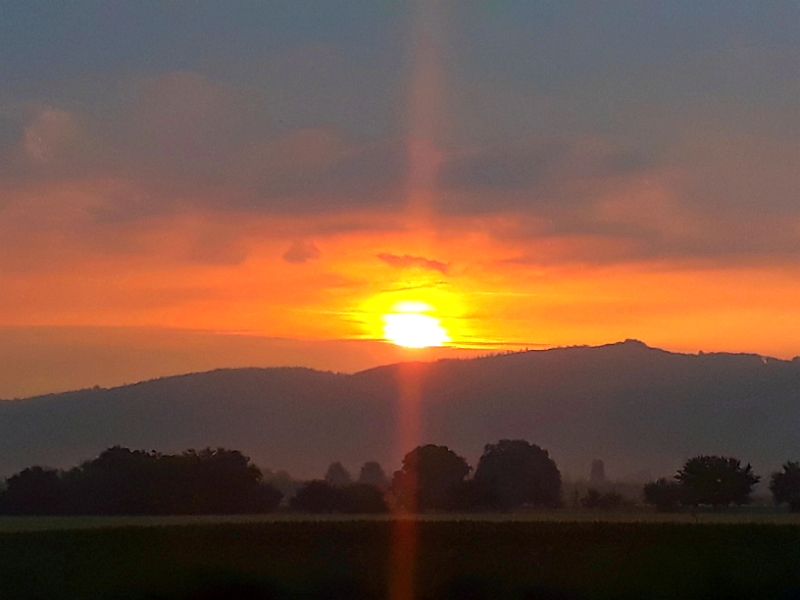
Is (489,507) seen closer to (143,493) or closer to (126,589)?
(143,493)

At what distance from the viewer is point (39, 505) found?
63094 mm

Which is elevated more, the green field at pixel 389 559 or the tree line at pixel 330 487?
the tree line at pixel 330 487

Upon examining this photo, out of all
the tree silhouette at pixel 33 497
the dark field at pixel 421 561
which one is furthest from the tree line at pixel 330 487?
the dark field at pixel 421 561

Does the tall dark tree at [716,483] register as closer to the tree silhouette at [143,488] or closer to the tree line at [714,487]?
the tree line at [714,487]

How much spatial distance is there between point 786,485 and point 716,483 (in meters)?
4.36

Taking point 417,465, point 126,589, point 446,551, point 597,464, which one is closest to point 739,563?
point 446,551

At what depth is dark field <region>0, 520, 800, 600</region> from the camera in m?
34.5

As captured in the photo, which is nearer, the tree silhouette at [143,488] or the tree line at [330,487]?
the tree silhouette at [143,488]

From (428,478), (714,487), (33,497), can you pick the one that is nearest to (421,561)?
(33,497)

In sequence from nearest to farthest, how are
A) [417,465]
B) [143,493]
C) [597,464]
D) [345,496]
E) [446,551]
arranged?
[446,551], [143,493], [345,496], [417,465], [597,464]

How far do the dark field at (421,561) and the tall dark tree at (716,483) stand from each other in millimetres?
21219

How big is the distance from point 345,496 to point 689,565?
103 ft

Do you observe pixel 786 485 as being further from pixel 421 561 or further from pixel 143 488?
pixel 421 561

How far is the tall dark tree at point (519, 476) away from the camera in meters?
71.2
